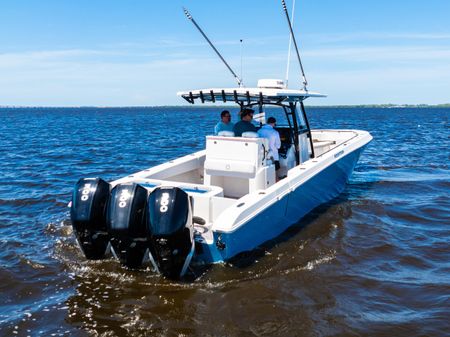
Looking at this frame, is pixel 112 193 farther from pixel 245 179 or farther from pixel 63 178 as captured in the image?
pixel 63 178

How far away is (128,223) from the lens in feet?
17.3

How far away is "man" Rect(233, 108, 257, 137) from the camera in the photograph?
24.2 feet

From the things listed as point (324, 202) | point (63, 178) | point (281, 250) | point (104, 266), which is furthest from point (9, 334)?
point (63, 178)

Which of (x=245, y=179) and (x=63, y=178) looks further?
(x=63, y=178)

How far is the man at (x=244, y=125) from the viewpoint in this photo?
738cm

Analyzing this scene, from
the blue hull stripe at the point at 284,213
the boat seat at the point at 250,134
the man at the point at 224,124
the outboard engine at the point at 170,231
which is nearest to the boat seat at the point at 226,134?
the boat seat at the point at 250,134

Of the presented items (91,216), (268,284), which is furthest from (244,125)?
(91,216)

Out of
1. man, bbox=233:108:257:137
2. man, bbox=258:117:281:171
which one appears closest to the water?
man, bbox=258:117:281:171

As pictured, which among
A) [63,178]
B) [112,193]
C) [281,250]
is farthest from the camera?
[63,178]

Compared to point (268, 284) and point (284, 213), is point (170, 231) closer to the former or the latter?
point (268, 284)

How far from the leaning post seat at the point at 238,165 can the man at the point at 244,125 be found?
366mm

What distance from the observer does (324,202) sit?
885 centimetres

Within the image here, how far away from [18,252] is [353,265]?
4.79 metres

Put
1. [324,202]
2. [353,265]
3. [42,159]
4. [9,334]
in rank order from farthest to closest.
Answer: [42,159], [324,202], [353,265], [9,334]
